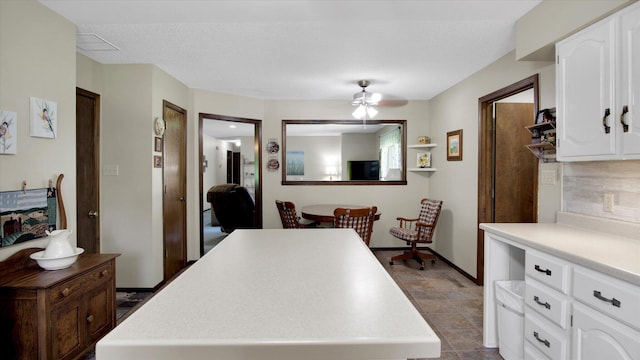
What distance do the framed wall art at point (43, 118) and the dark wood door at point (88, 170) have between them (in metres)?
1.04

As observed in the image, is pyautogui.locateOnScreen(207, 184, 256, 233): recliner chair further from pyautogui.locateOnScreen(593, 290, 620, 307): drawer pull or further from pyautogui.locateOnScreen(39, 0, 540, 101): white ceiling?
pyautogui.locateOnScreen(593, 290, 620, 307): drawer pull

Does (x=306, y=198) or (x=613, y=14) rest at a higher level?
(x=613, y=14)

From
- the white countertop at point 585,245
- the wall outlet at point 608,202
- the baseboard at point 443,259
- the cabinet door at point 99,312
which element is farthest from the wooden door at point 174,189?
the wall outlet at point 608,202

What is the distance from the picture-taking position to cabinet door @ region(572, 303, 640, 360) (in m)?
1.24

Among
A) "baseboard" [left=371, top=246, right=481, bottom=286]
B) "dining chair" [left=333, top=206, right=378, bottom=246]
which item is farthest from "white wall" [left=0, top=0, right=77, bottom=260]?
"baseboard" [left=371, top=246, right=481, bottom=286]

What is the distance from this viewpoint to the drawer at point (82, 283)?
5.81 ft

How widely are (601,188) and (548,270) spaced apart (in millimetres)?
803

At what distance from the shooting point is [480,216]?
3.50 metres

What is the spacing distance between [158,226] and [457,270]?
3.61 metres

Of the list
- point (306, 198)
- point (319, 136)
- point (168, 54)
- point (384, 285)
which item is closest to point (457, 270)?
point (306, 198)

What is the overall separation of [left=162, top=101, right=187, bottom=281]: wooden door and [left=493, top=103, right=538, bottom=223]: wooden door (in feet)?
12.1

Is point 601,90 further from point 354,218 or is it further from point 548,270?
point 354,218

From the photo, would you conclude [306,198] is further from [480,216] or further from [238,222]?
[480,216]

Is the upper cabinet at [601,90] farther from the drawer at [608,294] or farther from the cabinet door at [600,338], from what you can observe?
the cabinet door at [600,338]
